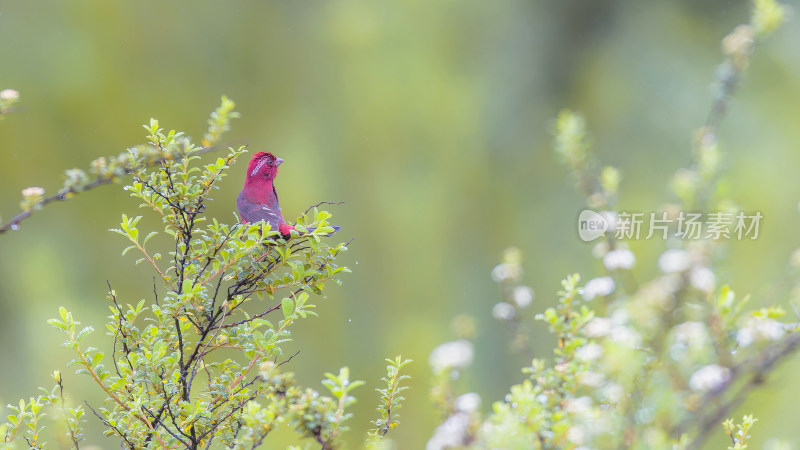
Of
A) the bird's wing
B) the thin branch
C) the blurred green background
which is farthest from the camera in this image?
the blurred green background

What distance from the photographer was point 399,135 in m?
3.31

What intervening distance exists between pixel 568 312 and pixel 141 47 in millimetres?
2634

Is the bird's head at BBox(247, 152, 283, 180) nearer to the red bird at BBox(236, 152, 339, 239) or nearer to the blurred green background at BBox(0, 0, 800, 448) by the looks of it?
the red bird at BBox(236, 152, 339, 239)

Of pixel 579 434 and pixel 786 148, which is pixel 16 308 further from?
pixel 786 148

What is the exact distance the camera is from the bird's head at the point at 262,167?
1.17m

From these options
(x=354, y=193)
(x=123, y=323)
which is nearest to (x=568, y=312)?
(x=123, y=323)

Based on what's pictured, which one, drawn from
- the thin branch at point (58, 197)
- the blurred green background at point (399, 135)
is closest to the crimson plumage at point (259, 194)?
the thin branch at point (58, 197)

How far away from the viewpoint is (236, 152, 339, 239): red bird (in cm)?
107

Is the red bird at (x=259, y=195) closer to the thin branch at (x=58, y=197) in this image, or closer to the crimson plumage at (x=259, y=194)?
the crimson plumage at (x=259, y=194)

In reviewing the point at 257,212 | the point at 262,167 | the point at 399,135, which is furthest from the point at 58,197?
the point at 399,135

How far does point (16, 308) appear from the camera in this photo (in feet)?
9.38

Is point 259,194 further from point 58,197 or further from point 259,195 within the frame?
point 58,197

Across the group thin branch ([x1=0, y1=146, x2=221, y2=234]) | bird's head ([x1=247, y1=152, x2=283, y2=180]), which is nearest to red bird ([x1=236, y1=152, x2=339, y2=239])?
bird's head ([x1=247, y1=152, x2=283, y2=180])

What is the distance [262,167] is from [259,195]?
0.07m
